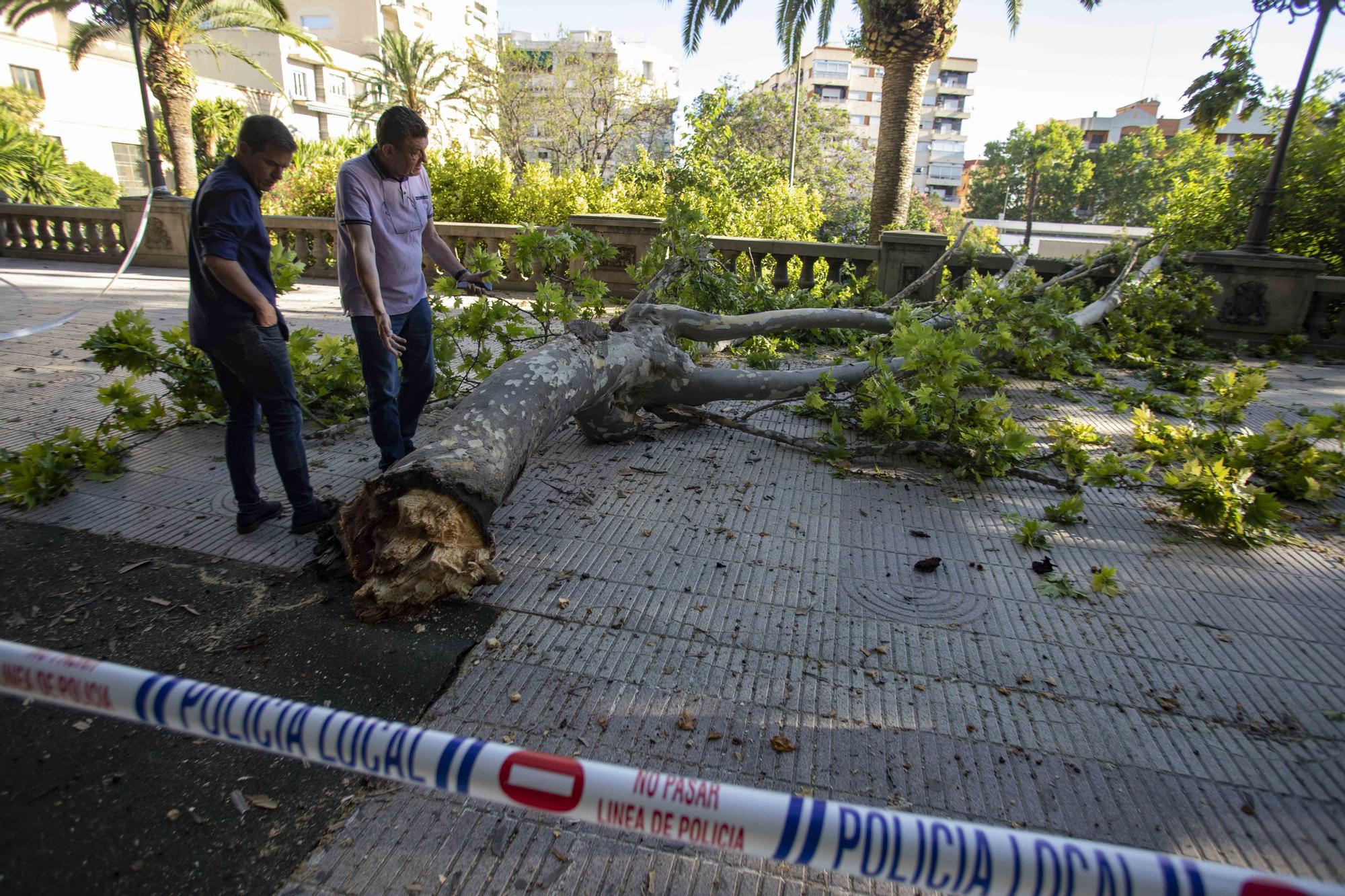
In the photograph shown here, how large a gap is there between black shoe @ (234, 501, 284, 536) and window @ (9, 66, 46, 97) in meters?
37.5

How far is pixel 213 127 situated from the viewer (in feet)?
101

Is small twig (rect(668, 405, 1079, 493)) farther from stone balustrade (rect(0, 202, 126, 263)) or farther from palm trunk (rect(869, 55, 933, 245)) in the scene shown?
stone balustrade (rect(0, 202, 126, 263))

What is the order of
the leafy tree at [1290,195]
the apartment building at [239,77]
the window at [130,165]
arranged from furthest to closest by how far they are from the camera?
the window at [130,165]
the apartment building at [239,77]
the leafy tree at [1290,195]

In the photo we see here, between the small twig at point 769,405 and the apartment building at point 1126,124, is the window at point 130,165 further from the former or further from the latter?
the apartment building at point 1126,124

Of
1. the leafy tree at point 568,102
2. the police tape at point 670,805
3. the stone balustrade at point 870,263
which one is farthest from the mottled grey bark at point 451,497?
the leafy tree at point 568,102

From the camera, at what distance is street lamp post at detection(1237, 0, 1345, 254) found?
7.33 meters

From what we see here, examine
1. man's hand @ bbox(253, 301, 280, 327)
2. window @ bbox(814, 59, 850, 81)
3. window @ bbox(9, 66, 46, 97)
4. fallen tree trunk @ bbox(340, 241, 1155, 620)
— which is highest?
window @ bbox(814, 59, 850, 81)

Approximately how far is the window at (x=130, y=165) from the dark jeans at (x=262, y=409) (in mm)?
40132

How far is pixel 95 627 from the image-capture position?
252cm

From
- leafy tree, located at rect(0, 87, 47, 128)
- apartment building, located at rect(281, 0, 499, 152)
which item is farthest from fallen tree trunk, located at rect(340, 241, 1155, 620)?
apartment building, located at rect(281, 0, 499, 152)

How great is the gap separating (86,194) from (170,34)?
11053 mm

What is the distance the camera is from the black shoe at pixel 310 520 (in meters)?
3.28

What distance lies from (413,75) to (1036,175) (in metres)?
53.8

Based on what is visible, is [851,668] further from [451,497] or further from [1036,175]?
[1036,175]
